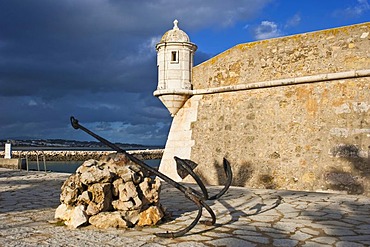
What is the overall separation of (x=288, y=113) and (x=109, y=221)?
203 inches

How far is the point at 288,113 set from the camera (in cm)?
809

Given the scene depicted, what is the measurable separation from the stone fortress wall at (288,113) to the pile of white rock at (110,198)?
4.23m

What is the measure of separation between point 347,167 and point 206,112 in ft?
12.2

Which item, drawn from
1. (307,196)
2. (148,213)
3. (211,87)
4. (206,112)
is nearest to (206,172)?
(206,112)

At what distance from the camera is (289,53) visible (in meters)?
8.19

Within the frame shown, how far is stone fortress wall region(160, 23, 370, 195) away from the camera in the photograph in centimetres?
721

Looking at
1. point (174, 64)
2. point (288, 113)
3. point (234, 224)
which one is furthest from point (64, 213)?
point (174, 64)

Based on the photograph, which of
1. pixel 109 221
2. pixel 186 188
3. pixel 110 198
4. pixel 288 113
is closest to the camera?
pixel 186 188

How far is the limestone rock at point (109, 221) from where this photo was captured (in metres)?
4.06

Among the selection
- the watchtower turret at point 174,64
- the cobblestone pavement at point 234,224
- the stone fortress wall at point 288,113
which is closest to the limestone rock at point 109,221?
the cobblestone pavement at point 234,224

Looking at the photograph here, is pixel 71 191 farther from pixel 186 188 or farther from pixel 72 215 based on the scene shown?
pixel 186 188

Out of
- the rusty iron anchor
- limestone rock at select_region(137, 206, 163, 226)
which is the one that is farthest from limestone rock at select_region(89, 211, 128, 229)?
the rusty iron anchor

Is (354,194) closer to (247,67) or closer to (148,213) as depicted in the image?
(247,67)

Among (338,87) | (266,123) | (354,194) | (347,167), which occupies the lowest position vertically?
(354,194)
